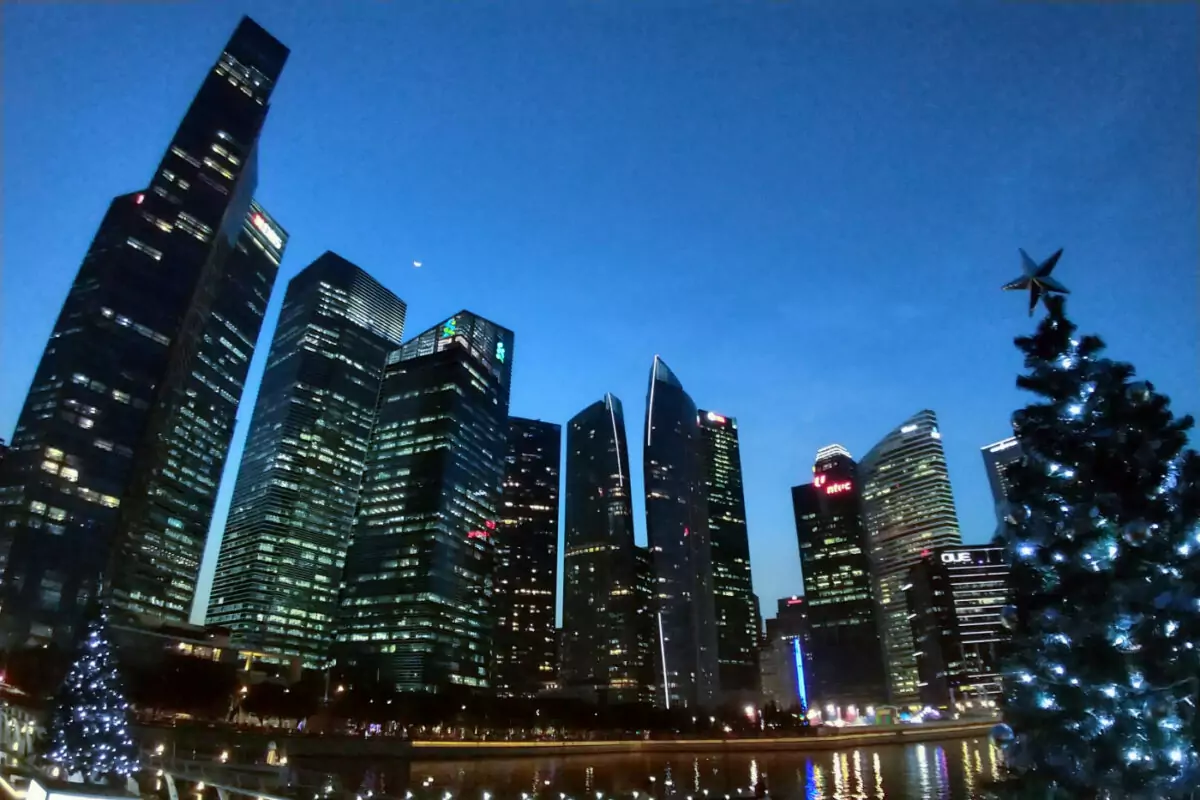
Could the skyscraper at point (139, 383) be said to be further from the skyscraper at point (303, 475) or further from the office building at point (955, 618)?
the office building at point (955, 618)

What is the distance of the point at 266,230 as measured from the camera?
14712cm

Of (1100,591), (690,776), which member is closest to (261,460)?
(690,776)

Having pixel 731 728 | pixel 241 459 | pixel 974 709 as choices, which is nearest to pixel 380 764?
pixel 731 728

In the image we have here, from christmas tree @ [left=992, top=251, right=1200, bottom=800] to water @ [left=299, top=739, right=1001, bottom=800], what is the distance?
2451 cm

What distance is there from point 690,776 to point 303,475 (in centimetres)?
13714

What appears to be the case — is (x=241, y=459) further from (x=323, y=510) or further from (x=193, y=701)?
(x=193, y=701)

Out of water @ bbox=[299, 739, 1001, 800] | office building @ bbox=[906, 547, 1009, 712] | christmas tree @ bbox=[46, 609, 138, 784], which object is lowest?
water @ bbox=[299, 739, 1001, 800]

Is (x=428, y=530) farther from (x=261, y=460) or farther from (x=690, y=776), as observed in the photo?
(x=690, y=776)

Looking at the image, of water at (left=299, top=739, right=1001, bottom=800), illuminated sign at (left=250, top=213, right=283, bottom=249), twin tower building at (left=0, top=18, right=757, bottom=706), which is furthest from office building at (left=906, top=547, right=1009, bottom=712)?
illuminated sign at (left=250, top=213, right=283, bottom=249)

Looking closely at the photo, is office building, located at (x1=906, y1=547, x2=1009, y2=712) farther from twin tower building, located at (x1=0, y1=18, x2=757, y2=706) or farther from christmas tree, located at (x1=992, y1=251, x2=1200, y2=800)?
christmas tree, located at (x1=992, y1=251, x2=1200, y2=800)

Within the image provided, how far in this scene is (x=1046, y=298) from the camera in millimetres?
8039

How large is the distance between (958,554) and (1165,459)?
182 m

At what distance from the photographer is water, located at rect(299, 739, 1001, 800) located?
40.2 m

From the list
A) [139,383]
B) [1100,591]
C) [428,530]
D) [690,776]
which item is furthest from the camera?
[428,530]
